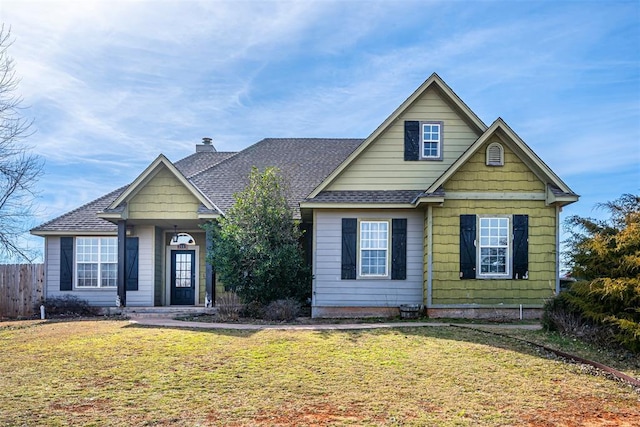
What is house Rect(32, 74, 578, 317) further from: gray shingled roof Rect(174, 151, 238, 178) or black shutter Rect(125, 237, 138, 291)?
gray shingled roof Rect(174, 151, 238, 178)

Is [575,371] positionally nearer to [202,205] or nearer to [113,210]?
[202,205]

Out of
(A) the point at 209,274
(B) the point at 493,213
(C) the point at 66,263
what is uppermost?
(B) the point at 493,213

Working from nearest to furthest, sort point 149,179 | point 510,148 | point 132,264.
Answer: point 510,148 → point 149,179 → point 132,264

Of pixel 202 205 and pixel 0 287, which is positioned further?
pixel 0 287

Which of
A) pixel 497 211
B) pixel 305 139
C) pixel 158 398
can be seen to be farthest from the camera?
pixel 305 139

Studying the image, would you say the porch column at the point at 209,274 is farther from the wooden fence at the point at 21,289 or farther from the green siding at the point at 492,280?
the green siding at the point at 492,280

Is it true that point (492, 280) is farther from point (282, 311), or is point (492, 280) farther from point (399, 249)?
point (282, 311)

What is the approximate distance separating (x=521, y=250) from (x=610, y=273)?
480cm

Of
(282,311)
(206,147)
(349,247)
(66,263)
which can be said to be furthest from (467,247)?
(206,147)

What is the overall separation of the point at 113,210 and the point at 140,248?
2.12m

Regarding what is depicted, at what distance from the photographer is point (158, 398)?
821 centimetres

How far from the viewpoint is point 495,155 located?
54.5 ft

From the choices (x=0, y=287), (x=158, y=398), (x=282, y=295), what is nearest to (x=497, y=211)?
(x=282, y=295)

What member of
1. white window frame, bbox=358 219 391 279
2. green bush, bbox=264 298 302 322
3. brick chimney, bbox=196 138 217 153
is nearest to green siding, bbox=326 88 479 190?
white window frame, bbox=358 219 391 279
